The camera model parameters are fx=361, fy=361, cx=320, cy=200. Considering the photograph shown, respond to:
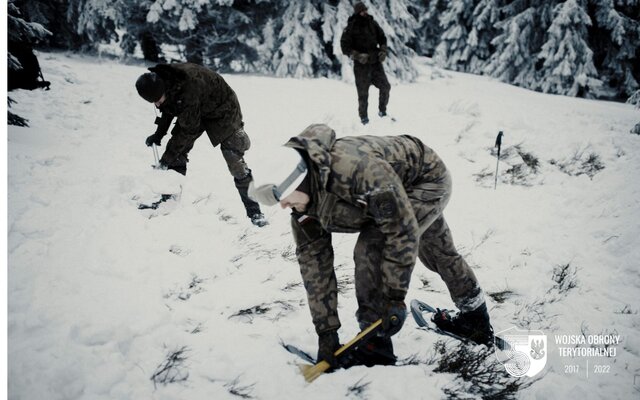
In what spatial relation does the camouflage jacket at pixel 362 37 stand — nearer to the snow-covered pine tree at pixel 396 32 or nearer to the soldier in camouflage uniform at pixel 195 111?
the snow-covered pine tree at pixel 396 32

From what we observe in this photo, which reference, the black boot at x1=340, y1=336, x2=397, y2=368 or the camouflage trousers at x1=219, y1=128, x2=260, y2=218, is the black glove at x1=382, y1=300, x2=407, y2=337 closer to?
the black boot at x1=340, y1=336, x2=397, y2=368

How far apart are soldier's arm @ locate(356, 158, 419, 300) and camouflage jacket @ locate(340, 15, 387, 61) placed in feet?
17.8

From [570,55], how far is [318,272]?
508 inches

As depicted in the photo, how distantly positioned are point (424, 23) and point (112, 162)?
19.6 metres

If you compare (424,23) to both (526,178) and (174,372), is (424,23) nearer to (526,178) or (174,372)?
(526,178)

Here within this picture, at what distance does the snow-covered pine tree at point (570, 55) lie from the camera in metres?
10.8

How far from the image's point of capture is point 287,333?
107 inches

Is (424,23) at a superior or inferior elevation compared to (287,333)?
superior

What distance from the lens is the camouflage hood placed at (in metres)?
1.81

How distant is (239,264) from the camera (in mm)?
3578

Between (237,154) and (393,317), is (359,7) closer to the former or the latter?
(237,154)

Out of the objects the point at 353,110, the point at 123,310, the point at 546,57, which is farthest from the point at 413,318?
the point at 546,57

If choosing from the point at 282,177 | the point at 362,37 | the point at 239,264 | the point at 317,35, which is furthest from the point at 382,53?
the point at 282,177

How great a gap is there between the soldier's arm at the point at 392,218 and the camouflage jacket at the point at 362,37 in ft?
17.8
